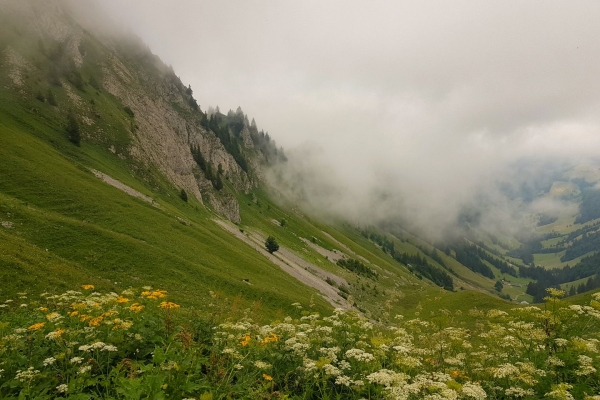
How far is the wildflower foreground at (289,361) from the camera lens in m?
7.18

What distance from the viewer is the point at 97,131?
84375 mm

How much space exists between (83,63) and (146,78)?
160 ft

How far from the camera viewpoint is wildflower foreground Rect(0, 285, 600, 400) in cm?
718

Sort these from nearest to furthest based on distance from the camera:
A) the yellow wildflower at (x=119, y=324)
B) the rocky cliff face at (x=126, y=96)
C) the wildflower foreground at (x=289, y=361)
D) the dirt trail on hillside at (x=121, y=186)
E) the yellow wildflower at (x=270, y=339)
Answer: the wildflower foreground at (x=289, y=361), the yellow wildflower at (x=119, y=324), the yellow wildflower at (x=270, y=339), the dirt trail on hillside at (x=121, y=186), the rocky cliff face at (x=126, y=96)

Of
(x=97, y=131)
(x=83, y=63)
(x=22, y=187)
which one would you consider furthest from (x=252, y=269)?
(x=83, y=63)

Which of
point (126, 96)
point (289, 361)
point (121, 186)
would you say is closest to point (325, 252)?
point (126, 96)

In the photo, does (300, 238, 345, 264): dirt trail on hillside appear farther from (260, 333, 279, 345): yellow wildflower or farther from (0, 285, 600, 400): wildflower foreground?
(260, 333, 279, 345): yellow wildflower

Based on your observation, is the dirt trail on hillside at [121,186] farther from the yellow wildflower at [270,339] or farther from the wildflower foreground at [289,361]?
the yellow wildflower at [270,339]

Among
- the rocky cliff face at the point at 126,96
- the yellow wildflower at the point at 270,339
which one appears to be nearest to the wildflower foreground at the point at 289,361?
the yellow wildflower at the point at 270,339

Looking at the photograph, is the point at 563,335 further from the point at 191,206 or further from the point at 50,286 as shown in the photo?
the point at 191,206

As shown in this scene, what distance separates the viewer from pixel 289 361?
9.05 m

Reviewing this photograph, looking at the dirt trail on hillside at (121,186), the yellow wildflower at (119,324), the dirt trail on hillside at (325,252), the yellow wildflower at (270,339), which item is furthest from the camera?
the dirt trail on hillside at (325,252)

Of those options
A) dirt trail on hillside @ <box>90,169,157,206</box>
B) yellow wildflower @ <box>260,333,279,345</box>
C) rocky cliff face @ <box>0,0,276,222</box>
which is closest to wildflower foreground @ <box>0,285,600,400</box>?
yellow wildflower @ <box>260,333,279,345</box>

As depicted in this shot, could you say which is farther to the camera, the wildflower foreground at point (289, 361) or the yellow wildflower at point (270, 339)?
the yellow wildflower at point (270, 339)
